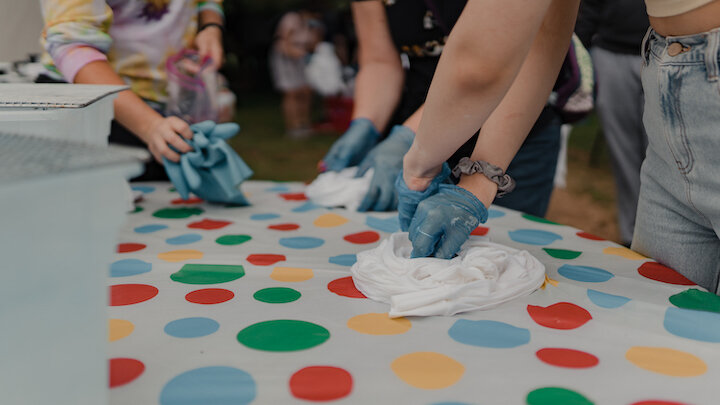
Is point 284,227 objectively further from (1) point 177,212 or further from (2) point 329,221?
(1) point 177,212

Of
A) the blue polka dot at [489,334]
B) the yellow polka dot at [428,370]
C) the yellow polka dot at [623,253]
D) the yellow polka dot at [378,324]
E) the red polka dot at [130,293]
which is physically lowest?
the red polka dot at [130,293]

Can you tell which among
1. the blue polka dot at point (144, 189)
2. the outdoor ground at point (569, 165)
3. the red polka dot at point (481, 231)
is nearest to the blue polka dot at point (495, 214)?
the red polka dot at point (481, 231)

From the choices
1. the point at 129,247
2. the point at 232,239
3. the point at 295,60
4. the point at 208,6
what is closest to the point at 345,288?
the point at 232,239

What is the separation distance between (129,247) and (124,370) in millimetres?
465

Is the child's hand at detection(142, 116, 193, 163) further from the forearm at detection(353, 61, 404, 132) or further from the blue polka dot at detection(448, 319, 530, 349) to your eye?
the blue polka dot at detection(448, 319, 530, 349)

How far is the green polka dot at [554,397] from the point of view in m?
0.53

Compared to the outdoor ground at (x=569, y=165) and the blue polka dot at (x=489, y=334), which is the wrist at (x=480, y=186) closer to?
the blue polka dot at (x=489, y=334)

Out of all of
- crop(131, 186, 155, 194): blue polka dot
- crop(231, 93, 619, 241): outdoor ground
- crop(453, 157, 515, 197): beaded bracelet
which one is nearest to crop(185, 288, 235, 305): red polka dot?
crop(453, 157, 515, 197): beaded bracelet

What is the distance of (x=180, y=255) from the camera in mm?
946

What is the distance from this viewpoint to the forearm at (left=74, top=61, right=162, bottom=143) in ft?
3.74

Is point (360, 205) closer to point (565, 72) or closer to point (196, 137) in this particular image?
point (196, 137)

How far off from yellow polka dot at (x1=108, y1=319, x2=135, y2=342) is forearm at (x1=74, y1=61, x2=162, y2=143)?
594 millimetres

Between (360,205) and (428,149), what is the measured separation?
52cm

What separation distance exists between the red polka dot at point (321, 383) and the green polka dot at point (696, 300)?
1.64 ft
